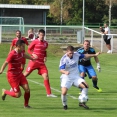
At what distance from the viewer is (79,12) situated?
Answer: 77500 millimetres

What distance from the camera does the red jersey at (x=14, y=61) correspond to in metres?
13.0

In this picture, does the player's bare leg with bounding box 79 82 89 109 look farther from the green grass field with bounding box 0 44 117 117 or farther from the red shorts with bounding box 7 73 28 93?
the red shorts with bounding box 7 73 28 93

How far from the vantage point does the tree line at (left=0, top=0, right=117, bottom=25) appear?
75062 mm

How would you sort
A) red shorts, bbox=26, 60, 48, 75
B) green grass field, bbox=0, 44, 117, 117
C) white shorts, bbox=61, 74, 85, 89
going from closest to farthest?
1. green grass field, bbox=0, 44, 117, 117
2. white shorts, bbox=61, 74, 85, 89
3. red shorts, bbox=26, 60, 48, 75

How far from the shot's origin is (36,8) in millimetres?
60281

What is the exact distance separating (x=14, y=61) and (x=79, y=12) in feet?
213

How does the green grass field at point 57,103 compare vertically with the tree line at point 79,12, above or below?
below

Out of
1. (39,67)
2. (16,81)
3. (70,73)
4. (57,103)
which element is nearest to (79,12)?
(39,67)

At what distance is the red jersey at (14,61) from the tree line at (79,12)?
199ft

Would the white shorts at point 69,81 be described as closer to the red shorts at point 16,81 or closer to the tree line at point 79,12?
the red shorts at point 16,81

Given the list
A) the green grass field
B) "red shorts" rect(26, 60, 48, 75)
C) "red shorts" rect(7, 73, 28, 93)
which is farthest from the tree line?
"red shorts" rect(7, 73, 28, 93)

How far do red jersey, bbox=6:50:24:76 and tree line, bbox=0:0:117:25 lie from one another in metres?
60.6

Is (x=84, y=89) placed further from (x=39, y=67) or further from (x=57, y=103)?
(x=39, y=67)

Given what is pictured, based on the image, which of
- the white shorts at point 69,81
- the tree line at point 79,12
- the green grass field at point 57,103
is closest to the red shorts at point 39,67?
the green grass field at point 57,103
